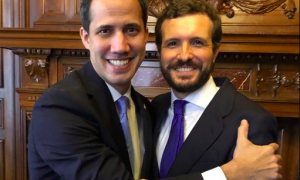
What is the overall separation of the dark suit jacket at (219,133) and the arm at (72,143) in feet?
0.93

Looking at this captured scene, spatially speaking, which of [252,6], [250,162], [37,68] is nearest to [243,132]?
[250,162]

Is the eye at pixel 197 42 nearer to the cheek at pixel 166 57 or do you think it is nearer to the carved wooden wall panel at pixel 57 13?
the cheek at pixel 166 57

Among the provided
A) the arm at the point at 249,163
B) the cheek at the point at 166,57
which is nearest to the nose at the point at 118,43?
the cheek at the point at 166,57

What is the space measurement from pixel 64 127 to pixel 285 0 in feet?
6.11

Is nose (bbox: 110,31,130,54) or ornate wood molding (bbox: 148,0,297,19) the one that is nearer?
nose (bbox: 110,31,130,54)

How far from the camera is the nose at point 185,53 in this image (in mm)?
1261

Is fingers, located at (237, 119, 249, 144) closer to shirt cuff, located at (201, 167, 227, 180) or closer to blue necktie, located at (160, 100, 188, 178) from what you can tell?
shirt cuff, located at (201, 167, 227, 180)

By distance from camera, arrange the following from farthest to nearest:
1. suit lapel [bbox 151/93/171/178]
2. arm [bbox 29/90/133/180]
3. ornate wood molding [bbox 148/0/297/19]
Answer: ornate wood molding [bbox 148/0/297/19], suit lapel [bbox 151/93/171/178], arm [bbox 29/90/133/180]

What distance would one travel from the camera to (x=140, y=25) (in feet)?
3.85

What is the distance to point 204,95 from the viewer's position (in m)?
1.29

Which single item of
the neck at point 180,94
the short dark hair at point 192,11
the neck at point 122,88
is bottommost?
the neck at point 180,94

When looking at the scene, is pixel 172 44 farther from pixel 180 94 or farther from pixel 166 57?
pixel 180 94

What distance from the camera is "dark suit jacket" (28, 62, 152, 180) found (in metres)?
0.93

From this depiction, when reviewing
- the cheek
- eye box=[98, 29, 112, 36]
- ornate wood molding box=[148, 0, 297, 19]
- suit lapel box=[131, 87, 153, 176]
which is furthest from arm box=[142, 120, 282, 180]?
ornate wood molding box=[148, 0, 297, 19]
